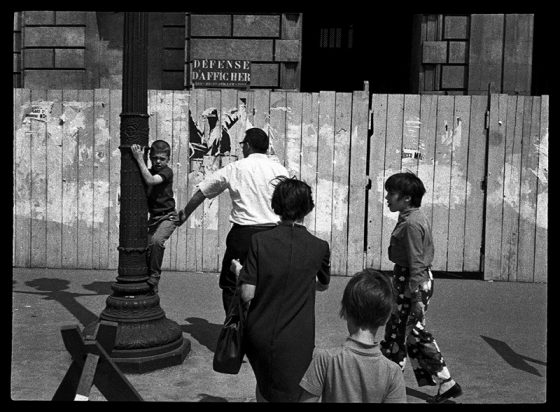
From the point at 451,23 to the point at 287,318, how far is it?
8.07 meters

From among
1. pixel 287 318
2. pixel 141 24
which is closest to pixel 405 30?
pixel 141 24

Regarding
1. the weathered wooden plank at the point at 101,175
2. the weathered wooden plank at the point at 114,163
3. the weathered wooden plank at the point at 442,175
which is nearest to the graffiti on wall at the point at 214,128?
the weathered wooden plank at the point at 114,163

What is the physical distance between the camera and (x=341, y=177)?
917cm

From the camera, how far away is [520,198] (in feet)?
29.8

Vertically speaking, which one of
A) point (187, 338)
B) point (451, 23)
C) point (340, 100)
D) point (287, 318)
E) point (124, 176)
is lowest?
point (187, 338)

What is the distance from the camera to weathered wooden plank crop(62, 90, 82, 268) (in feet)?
30.4

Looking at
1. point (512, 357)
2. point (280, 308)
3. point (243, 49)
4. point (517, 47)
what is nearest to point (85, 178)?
point (243, 49)

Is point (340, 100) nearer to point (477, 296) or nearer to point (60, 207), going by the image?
point (477, 296)

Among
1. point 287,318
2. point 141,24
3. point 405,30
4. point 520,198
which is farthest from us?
point 405,30

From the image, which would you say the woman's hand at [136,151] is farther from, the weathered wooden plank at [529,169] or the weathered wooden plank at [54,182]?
the weathered wooden plank at [529,169]

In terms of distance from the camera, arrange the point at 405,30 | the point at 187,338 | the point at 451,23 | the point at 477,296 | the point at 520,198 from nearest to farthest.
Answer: the point at 187,338, the point at 477,296, the point at 520,198, the point at 451,23, the point at 405,30

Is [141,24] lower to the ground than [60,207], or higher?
higher

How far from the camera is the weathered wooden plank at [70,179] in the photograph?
9.26 metres

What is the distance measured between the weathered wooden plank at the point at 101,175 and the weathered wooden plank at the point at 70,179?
0.26 metres
